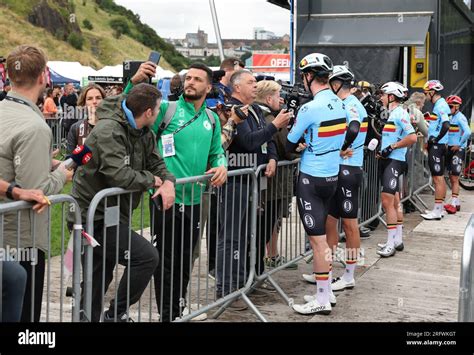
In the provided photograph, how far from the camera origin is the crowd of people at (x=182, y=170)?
3965 mm

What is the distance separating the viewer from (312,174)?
20.6 ft

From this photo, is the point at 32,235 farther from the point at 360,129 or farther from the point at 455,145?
the point at 455,145

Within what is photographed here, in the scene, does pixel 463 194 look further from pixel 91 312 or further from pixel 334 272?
pixel 91 312

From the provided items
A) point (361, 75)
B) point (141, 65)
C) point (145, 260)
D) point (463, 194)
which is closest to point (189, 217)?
point (145, 260)

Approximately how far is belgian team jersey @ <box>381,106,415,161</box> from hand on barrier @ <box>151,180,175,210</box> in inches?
193

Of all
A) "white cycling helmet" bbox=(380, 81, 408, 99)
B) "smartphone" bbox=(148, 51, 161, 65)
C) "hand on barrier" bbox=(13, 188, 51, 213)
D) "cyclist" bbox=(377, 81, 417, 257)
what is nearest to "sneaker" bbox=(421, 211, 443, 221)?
"cyclist" bbox=(377, 81, 417, 257)

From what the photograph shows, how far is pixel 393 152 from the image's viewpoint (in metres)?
9.15

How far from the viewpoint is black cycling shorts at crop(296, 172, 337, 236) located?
247 inches

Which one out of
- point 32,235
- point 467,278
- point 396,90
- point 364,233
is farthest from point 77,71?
point 467,278

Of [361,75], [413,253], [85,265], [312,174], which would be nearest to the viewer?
[85,265]

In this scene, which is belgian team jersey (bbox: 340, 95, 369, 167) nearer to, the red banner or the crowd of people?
the crowd of people

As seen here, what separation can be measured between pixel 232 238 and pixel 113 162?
1.77m

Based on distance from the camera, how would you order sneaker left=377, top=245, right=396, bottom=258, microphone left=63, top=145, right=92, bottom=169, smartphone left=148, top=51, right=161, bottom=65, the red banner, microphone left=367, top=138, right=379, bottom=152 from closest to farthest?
microphone left=63, top=145, right=92, bottom=169, smartphone left=148, top=51, right=161, bottom=65, sneaker left=377, top=245, right=396, bottom=258, microphone left=367, top=138, right=379, bottom=152, the red banner

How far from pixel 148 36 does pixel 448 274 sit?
106m
